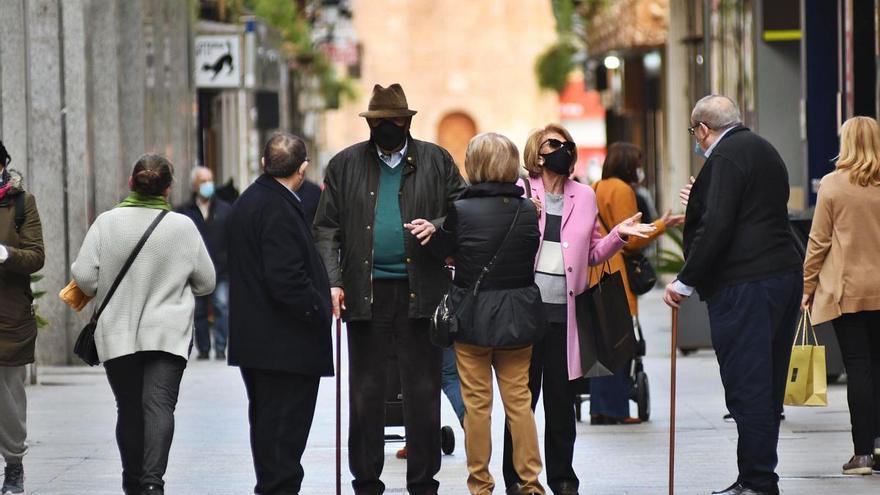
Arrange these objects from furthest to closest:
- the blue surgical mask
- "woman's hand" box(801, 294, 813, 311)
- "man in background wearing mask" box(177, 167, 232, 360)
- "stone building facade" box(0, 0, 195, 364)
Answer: the blue surgical mask
"man in background wearing mask" box(177, 167, 232, 360)
"stone building facade" box(0, 0, 195, 364)
"woman's hand" box(801, 294, 813, 311)

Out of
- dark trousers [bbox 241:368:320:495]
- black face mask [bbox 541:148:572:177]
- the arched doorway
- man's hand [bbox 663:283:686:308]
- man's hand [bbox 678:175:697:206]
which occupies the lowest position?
dark trousers [bbox 241:368:320:495]

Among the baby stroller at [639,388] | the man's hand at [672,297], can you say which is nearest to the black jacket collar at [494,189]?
the man's hand at [672,297]

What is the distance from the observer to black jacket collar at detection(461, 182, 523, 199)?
905cm

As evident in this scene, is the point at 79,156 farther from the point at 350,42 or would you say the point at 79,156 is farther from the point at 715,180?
the point at 350,42

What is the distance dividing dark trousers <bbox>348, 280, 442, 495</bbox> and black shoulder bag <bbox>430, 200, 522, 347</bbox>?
0.80 feet

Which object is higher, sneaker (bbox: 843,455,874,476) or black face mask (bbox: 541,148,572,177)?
black face mask (bbox: 541,148,572,177)

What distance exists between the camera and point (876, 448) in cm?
1034

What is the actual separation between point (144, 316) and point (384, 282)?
1.16m

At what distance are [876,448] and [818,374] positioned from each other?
686 millimetres

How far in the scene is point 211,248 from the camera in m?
19.5

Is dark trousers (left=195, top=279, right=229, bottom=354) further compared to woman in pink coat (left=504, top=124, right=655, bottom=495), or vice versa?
dark trousers (left=195, top=279, right=229, bottom=354)

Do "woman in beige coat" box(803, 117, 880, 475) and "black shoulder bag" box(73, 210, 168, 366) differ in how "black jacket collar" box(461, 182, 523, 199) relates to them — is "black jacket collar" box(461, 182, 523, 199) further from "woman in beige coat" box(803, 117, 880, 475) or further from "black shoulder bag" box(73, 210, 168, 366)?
"woman in beige coat" box(803, 117, 880, 475)

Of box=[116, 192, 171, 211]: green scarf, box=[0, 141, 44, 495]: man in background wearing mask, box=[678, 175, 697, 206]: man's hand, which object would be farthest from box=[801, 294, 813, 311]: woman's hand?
box=[0, 141, 44, 495]: man in background wearing mask

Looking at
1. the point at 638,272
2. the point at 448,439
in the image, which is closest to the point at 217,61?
the point at 638,272
